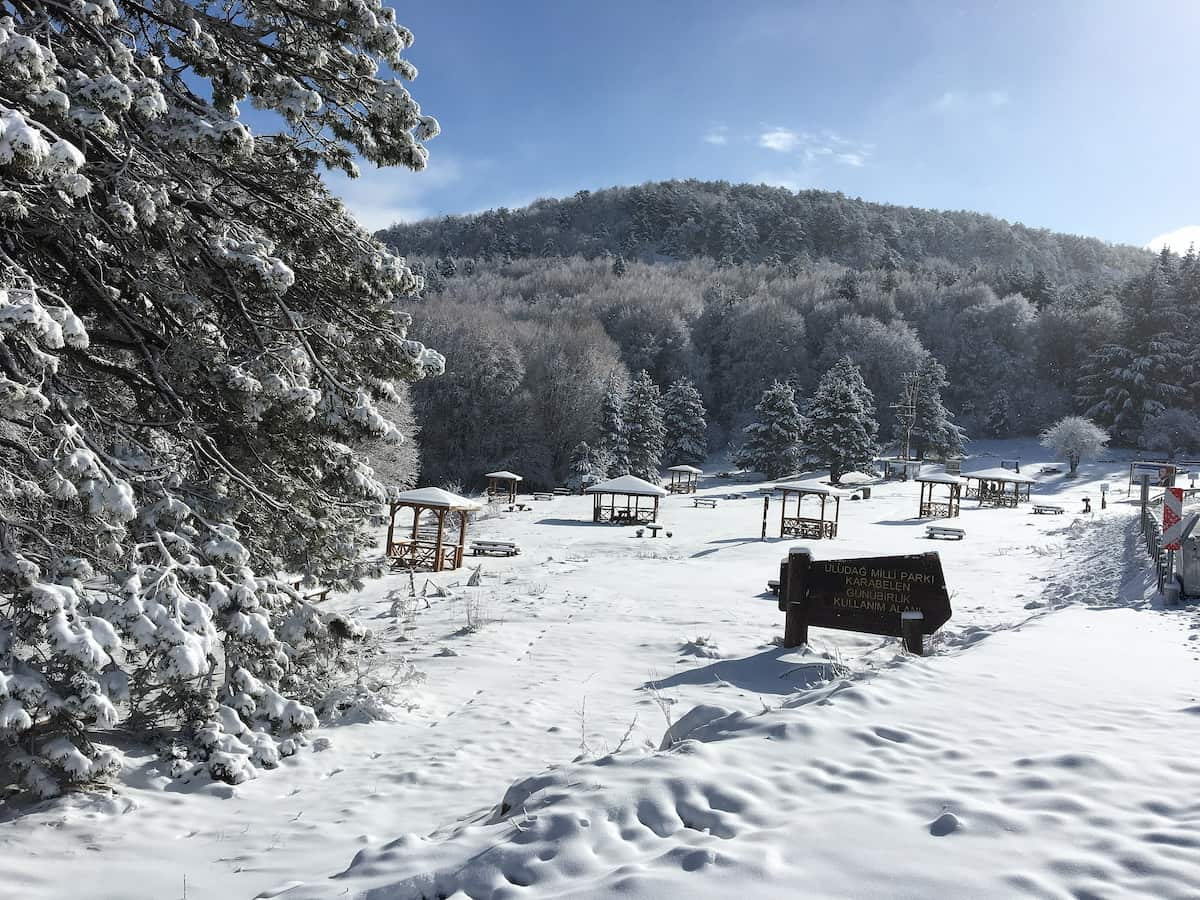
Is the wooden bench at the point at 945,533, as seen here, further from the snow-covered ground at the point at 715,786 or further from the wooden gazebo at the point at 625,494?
the snow-covered ground at the point at 715,786

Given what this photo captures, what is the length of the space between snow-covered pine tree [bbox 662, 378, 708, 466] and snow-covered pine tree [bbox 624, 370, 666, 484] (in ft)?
23.4

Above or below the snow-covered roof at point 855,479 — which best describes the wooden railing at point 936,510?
below

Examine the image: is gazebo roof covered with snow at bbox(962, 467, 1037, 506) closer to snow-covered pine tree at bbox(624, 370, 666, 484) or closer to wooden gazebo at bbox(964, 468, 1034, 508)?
wooden gazebo at bbox(964, 468, 1034, 508)

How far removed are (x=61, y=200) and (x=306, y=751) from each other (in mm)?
4601

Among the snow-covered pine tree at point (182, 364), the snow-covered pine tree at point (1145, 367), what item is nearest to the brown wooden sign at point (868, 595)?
the snow-covered pine tree at point (182, 364)

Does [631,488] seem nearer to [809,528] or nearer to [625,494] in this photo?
[625,494]

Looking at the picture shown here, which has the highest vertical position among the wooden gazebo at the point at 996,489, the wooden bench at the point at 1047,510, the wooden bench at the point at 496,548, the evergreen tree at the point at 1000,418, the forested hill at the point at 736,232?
the forested hill at the point at 736,232

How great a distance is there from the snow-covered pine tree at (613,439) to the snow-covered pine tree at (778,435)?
910 cm

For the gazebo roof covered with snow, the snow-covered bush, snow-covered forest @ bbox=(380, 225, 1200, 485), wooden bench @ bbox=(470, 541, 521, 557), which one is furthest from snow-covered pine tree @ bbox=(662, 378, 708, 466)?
wooden bench @ bbox=(470, 541, 521, 557)

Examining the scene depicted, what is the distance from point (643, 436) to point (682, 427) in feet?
30.8

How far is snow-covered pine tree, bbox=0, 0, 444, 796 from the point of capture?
4.81 metres

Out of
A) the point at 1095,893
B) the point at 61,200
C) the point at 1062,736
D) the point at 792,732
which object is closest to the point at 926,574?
the point at 1062,736

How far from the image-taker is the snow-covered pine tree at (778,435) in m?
50.3

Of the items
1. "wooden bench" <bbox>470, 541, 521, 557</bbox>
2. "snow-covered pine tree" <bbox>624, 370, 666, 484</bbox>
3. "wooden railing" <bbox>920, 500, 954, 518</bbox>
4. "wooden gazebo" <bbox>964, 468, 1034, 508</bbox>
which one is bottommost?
"wooden bench" <bbox>470, 541, 521, 557</bbox>
